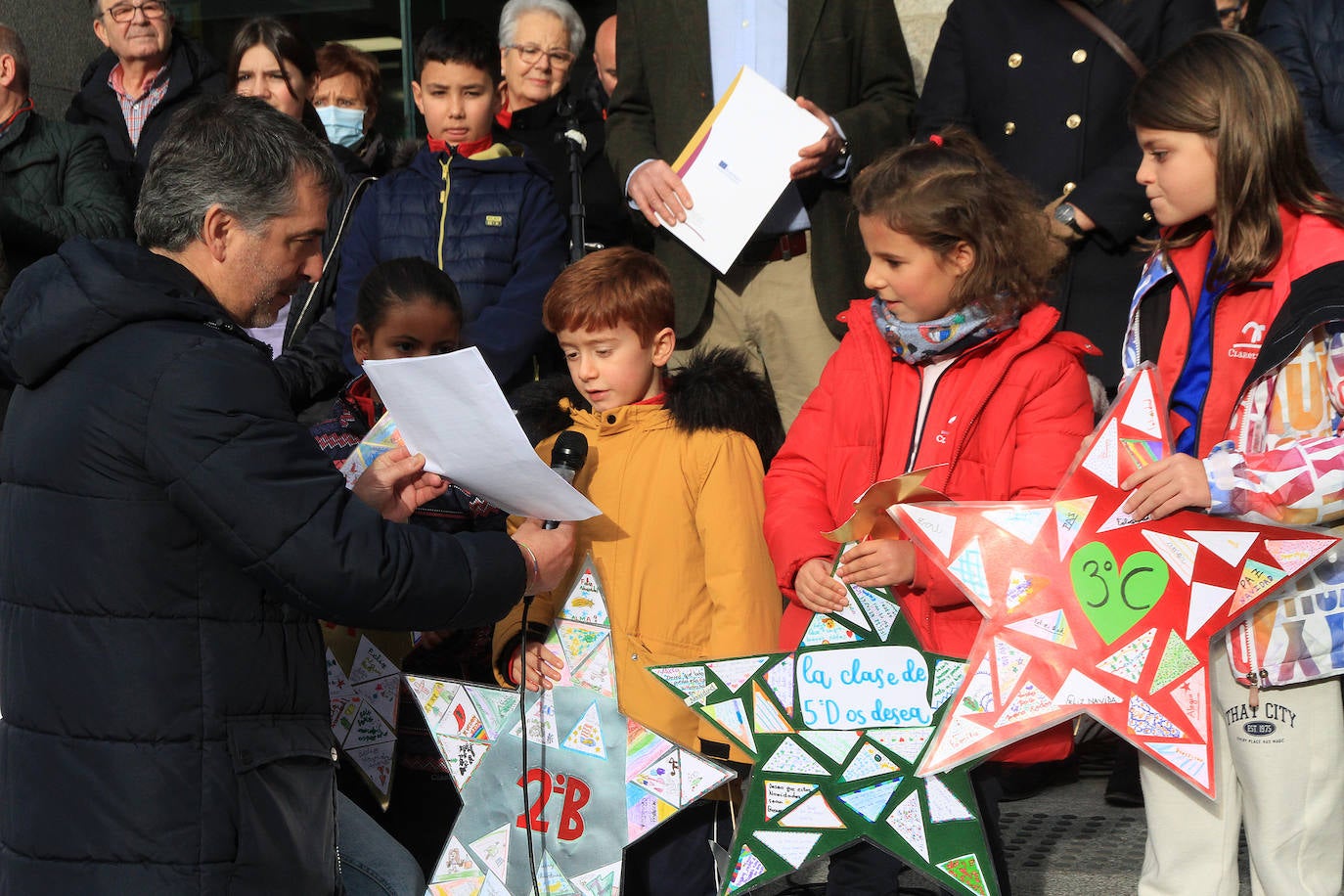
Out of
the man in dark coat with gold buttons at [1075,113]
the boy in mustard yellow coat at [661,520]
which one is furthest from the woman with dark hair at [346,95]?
the boy in mustard yellow coat at [661,520]

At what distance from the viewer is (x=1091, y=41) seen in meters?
4.40

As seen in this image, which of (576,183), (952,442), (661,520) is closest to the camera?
(952,442)

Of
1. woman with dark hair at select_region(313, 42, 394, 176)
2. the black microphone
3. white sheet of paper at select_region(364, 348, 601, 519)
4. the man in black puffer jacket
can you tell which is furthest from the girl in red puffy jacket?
woman with dark hair at select_region(313, 42, 394, 176)

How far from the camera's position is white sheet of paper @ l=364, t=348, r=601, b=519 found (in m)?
2.80

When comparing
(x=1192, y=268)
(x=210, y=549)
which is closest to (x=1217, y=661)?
(x=1192, y=268)

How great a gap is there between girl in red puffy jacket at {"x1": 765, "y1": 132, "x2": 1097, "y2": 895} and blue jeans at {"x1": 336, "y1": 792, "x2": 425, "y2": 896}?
1.00 metres

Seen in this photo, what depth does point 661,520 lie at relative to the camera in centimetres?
349

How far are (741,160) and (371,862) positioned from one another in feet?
7.83

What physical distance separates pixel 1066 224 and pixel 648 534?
1.70 metres

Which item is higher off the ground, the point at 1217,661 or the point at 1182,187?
the point at 1182,187

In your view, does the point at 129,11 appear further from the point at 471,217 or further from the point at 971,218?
the point at 971,218

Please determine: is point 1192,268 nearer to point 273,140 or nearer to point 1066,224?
point 1066,224

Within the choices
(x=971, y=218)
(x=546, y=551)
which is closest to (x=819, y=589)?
(x=546, y=551)

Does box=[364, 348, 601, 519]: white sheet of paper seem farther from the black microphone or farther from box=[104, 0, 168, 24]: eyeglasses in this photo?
box=[104, 0, 168, 24]: eyeglasses
